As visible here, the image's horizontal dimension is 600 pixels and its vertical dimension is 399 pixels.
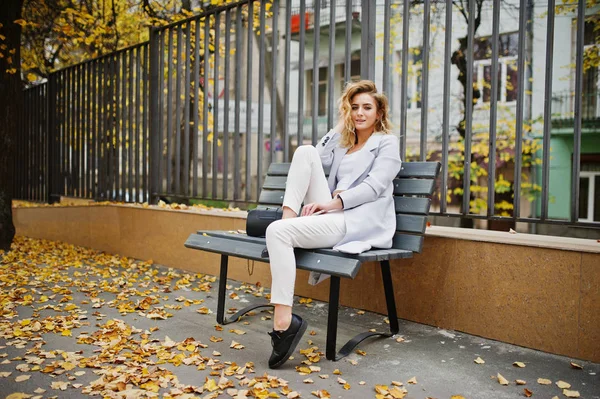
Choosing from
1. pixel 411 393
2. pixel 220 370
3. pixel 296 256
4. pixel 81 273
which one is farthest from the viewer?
pixel 81 273

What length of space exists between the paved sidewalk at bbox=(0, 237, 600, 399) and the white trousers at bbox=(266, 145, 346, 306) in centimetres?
Answer: 50

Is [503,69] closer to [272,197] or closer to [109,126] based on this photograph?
[109,126]

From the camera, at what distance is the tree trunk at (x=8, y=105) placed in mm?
7984

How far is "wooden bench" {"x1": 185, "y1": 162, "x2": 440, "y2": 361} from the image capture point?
351 cm

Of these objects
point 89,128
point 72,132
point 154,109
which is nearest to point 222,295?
point 154,109

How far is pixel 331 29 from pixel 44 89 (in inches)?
297

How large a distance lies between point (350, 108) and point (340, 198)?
713 mm

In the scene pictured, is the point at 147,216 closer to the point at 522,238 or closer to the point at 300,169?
the point at 300,169

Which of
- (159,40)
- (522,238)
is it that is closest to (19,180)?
(159,40)

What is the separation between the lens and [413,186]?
4125 millimetres

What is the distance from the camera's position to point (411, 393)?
3.05 meters

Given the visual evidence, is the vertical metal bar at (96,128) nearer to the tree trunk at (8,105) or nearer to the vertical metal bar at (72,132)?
the vertical metal bar at (72,132)

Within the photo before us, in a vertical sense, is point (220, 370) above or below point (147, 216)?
below

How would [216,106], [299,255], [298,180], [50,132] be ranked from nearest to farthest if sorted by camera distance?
[299,255], [298,180], [216,106], [50,132]
